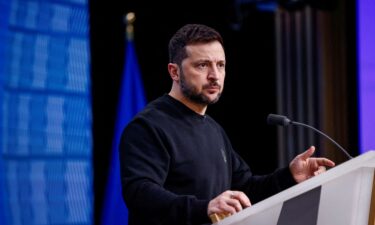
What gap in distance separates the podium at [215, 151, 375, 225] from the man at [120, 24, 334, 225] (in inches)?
11.5

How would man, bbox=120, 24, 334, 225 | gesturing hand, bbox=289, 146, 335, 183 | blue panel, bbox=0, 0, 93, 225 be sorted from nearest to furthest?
1. man, bbox=120, 24, 334, 225
2. gesturing hand, bbox=289, 146, 335, 183
3. blue panel, bbox=0, 0, 93, 225

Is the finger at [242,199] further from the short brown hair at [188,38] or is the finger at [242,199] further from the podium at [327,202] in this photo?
the short brown hair at [188,38]

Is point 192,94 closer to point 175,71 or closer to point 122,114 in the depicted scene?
point 175,71

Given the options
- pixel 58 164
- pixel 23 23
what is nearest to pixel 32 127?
pixel 58 164

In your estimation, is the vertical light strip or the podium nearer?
the podium

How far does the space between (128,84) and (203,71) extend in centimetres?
241

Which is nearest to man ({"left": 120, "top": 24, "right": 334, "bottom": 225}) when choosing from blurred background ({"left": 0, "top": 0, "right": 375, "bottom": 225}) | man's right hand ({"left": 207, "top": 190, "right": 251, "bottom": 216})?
man's right hand ({"left": 207, "top": 190, "right": 251, "bottom": 216})

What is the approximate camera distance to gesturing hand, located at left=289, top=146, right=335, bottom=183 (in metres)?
2.08

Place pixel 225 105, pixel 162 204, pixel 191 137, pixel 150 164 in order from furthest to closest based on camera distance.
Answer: pixel 225 105 < pixel 191 137 < pixel 150 164 < pixel 162 204

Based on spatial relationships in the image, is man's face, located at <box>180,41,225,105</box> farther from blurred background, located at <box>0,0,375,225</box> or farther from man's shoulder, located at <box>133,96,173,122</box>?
blurred background, located at <box>0,0,375,225</box>

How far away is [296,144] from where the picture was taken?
5621 mm

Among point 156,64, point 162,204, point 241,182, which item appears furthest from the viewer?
point 156,64

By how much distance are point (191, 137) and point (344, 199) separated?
65cm

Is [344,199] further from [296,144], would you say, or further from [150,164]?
[296,144]
